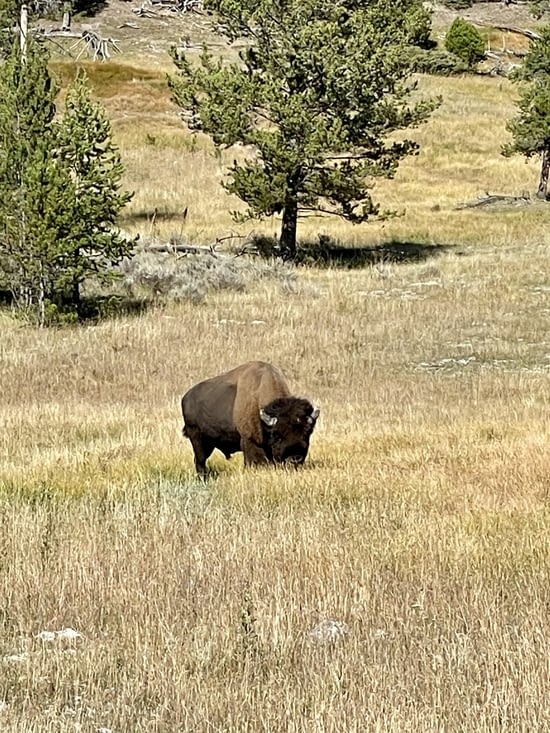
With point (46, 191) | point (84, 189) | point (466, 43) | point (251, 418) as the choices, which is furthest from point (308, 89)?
point (466, 43)

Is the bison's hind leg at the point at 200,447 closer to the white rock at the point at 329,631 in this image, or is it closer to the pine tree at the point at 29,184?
the white rock at the point at 329,631

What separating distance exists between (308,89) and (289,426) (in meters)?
22.6

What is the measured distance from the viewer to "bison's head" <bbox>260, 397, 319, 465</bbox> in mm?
9938

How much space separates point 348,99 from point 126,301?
9.27 m

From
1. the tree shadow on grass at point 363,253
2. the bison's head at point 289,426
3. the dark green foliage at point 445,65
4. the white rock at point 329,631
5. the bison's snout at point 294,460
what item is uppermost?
the white rock at point 329,631

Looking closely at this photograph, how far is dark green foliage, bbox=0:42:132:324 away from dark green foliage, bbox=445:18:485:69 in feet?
193

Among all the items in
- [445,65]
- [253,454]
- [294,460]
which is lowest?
[445,65]

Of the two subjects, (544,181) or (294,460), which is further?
(544,181)

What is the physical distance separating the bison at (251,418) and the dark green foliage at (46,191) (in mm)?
12801

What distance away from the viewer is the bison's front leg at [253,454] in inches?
411

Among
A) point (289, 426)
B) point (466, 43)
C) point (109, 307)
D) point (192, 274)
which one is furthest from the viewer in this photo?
point (466, 43)

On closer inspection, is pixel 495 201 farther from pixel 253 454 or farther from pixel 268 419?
pixel 268 419

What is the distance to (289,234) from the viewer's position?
108 feet

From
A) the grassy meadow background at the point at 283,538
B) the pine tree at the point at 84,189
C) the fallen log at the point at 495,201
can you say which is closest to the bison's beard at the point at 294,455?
the grassy meadow background at the point at 283,538
